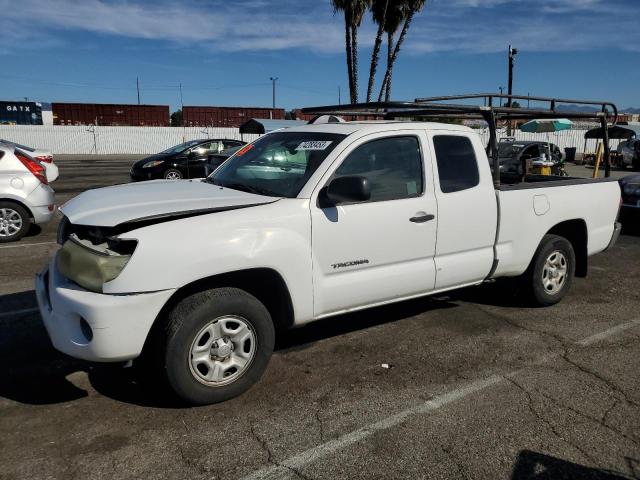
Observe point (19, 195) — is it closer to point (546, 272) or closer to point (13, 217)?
point (13, 217)

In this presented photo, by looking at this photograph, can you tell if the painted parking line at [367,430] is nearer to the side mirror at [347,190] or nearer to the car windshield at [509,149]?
the side mirror at [347,190]

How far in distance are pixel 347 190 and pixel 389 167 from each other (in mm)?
686

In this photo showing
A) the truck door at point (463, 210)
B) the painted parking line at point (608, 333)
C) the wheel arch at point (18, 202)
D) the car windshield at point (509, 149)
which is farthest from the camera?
the car windshield at point (509, 149)

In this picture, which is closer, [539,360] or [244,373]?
[244,373]

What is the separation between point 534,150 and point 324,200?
53.5 feet

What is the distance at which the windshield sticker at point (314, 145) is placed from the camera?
4.14 meters

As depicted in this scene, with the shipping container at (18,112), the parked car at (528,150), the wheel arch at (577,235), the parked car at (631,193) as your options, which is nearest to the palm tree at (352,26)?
the parked car at (528,150)

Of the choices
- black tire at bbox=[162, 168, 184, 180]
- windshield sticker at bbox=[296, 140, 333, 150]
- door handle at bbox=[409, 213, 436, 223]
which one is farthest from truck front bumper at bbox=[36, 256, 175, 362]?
black tire at bbox=[162, 168, 184, 180]

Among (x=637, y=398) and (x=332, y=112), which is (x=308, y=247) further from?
(x=637, y=398)

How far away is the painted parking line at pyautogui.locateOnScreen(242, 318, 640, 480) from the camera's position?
9.37 ft

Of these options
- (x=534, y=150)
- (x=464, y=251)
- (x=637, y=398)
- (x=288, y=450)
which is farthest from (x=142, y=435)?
(x=534, y=150)

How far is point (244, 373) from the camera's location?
3600 millimetres

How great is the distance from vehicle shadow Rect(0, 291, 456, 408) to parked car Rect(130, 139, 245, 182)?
10.8 meters

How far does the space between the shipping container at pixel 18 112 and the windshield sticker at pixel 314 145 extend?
52.1 meters
